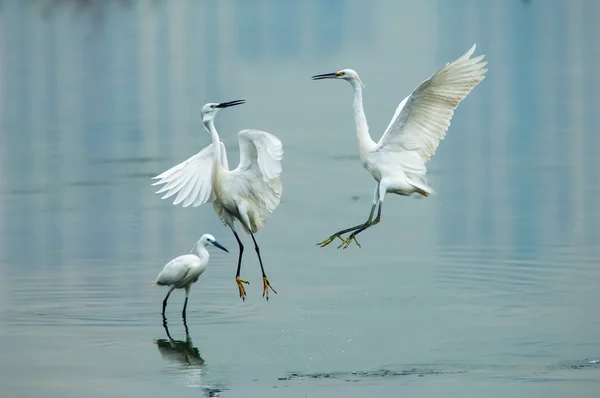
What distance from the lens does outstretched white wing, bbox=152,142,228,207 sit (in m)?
12.2

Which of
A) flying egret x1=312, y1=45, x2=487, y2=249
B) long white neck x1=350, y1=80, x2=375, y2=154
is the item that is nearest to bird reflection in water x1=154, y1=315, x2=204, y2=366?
flying egret x1=312, y1=45, x2=487, y2=249

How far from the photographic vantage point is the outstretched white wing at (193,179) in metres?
12.2

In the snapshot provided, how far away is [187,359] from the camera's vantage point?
10.1 meters

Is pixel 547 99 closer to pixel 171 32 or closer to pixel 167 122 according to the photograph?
pixel 167 122

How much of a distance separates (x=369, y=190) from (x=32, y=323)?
6577mm

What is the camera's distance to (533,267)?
41.9ft

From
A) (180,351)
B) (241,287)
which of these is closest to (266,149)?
(241,287)

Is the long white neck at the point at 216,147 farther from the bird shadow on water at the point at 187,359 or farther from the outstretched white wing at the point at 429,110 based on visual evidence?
the bird shadow on water at the point at 187,359

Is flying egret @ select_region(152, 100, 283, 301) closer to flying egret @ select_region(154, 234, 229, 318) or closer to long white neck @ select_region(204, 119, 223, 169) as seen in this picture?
long white neck @ select_region(204, 119, 223, 169)

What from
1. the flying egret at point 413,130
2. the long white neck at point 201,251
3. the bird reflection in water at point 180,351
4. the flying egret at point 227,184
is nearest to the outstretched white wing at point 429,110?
the flying egret at point 413,130

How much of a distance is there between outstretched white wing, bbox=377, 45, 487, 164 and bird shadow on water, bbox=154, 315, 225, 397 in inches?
97.9

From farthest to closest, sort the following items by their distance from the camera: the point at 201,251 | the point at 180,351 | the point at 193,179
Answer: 1. the point at 193,179
2. the point at 201,251
3. the point at 180,351

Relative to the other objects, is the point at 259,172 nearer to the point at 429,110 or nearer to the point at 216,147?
the point at 216,147

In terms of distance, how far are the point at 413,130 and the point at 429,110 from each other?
0.76ft
